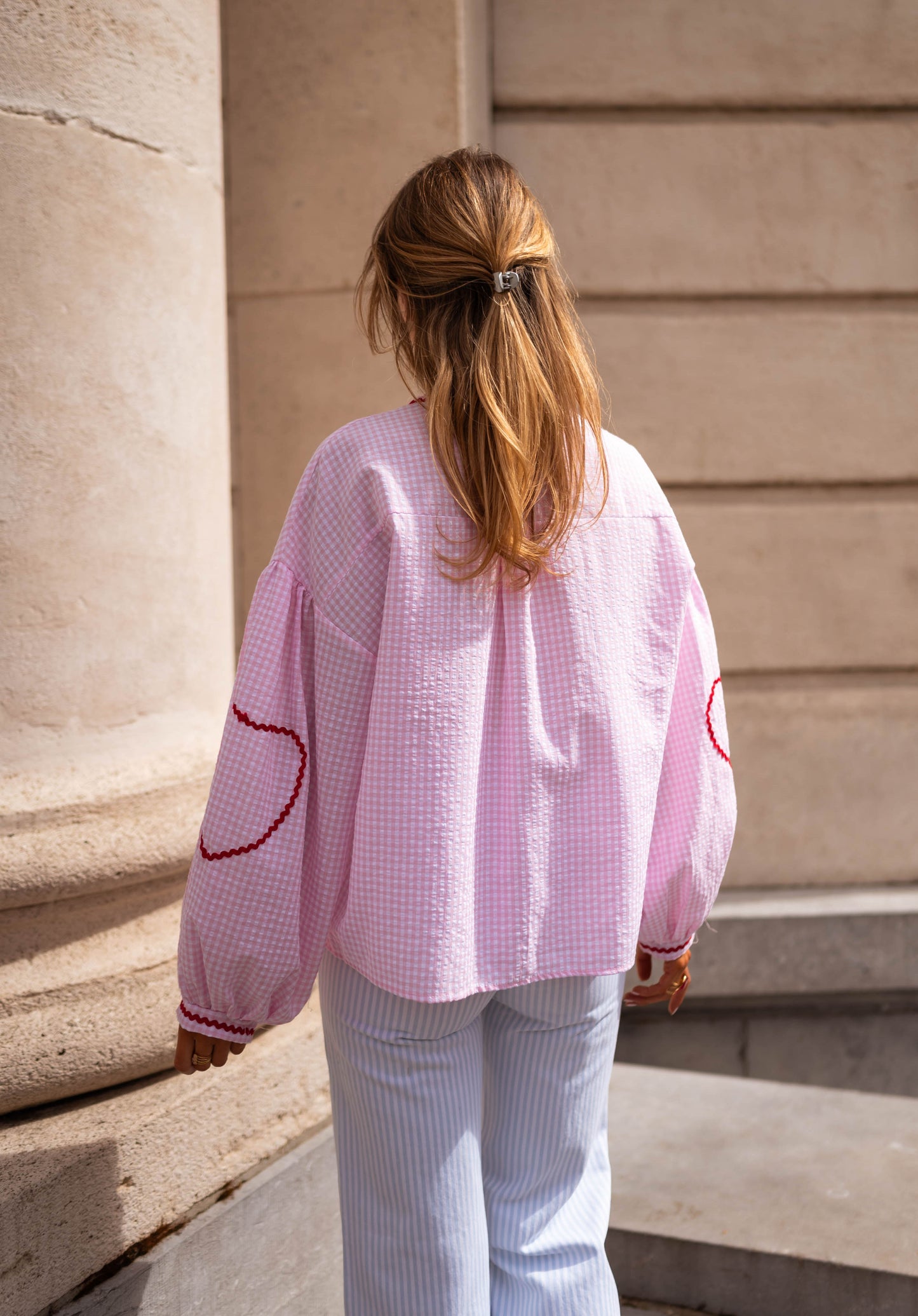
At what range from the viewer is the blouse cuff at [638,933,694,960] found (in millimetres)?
1902

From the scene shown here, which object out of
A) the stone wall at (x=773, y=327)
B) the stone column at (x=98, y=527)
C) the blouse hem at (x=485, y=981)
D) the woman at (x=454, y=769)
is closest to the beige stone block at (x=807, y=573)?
the stone wall at (x=773, y=327)

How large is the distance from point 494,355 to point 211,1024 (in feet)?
3.24

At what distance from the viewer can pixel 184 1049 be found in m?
1.69

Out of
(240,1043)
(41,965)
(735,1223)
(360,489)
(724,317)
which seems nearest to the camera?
(360,489)

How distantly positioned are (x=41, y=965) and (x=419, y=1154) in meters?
0.82

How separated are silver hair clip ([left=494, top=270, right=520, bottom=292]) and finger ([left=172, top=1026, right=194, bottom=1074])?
1.10 metres

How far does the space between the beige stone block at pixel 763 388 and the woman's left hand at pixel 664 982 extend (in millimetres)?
2232

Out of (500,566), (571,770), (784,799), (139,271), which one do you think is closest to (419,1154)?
(571,770)

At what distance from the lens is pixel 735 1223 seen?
8.16ft

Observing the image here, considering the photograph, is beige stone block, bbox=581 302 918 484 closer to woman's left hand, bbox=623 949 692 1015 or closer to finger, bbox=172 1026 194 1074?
woman's left hand, bbox=623 949 692 1015

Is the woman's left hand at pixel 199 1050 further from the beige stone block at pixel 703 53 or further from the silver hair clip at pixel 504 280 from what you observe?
the beige stone block at pixel 703 53

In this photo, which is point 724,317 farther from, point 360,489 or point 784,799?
point 360,489

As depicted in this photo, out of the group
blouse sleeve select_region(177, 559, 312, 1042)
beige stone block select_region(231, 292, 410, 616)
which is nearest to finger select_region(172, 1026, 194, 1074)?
blouse sleeve select_region(177, 559, 312, 1042)

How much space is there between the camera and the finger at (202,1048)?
1.68 metres
